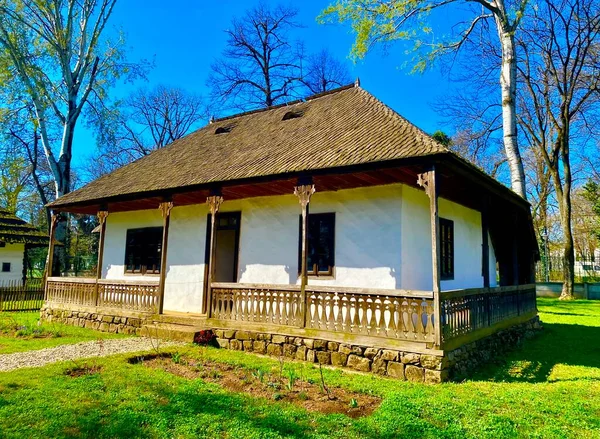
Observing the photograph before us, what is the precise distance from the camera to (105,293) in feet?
40.9

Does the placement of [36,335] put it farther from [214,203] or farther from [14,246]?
[14,246]

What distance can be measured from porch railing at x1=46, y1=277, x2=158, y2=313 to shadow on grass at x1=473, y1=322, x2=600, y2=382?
334 inches

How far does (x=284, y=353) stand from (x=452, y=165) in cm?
500

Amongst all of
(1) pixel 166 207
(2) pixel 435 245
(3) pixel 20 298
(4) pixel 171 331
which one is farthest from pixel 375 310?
(3) pixel 20 298

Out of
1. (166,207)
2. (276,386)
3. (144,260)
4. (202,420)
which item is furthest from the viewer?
(144,260)

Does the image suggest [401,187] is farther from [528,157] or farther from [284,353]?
[528,157]

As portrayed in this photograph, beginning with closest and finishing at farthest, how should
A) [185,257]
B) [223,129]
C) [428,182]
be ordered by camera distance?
[428,182] → [185,257] → [223,129]

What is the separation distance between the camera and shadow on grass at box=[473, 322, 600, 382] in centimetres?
768

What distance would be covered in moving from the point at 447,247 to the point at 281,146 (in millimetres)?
5313

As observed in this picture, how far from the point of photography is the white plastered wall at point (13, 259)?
2131 cm

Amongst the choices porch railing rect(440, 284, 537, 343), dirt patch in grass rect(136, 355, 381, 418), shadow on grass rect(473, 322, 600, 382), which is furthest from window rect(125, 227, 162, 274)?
shadow on grass rect(473, 322, 600, 382)

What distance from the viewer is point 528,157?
34375 mm

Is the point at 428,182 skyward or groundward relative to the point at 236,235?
skyward

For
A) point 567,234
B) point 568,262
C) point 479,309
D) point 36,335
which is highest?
point 567,234
